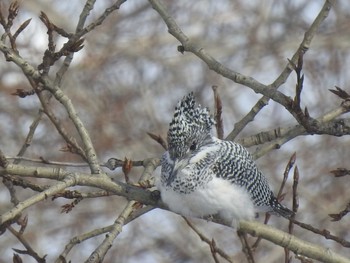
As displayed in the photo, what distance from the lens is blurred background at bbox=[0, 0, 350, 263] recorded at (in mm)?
5734

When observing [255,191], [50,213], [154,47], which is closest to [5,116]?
[50,213]

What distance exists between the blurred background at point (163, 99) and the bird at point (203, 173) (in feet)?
9.48

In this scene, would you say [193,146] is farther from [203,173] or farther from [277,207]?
[277,207]

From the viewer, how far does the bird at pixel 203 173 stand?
2.29 meters

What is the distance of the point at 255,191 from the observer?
2492 millimetres

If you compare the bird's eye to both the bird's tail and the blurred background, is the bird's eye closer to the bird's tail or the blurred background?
the bird's tail

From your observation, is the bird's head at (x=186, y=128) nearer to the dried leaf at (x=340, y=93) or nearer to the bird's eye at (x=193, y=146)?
the bird's eye at (x=193, y=146)

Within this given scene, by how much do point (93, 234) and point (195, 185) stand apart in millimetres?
343

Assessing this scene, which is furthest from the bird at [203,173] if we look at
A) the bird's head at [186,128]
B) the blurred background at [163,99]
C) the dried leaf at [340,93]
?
the blurred background at [163,99]

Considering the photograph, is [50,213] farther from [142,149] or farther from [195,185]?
[195,185]

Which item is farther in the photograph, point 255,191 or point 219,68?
point 255,191

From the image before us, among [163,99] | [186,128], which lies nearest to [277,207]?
[186,128]

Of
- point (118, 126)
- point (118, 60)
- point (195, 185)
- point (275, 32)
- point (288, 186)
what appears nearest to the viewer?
point (195, 185)

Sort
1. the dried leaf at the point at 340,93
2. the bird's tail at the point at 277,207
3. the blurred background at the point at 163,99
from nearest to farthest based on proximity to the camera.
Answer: the dried leaf at the point at 340,93, the bird's tail at the point at 277,207, the blurred background at the point at 163,99
